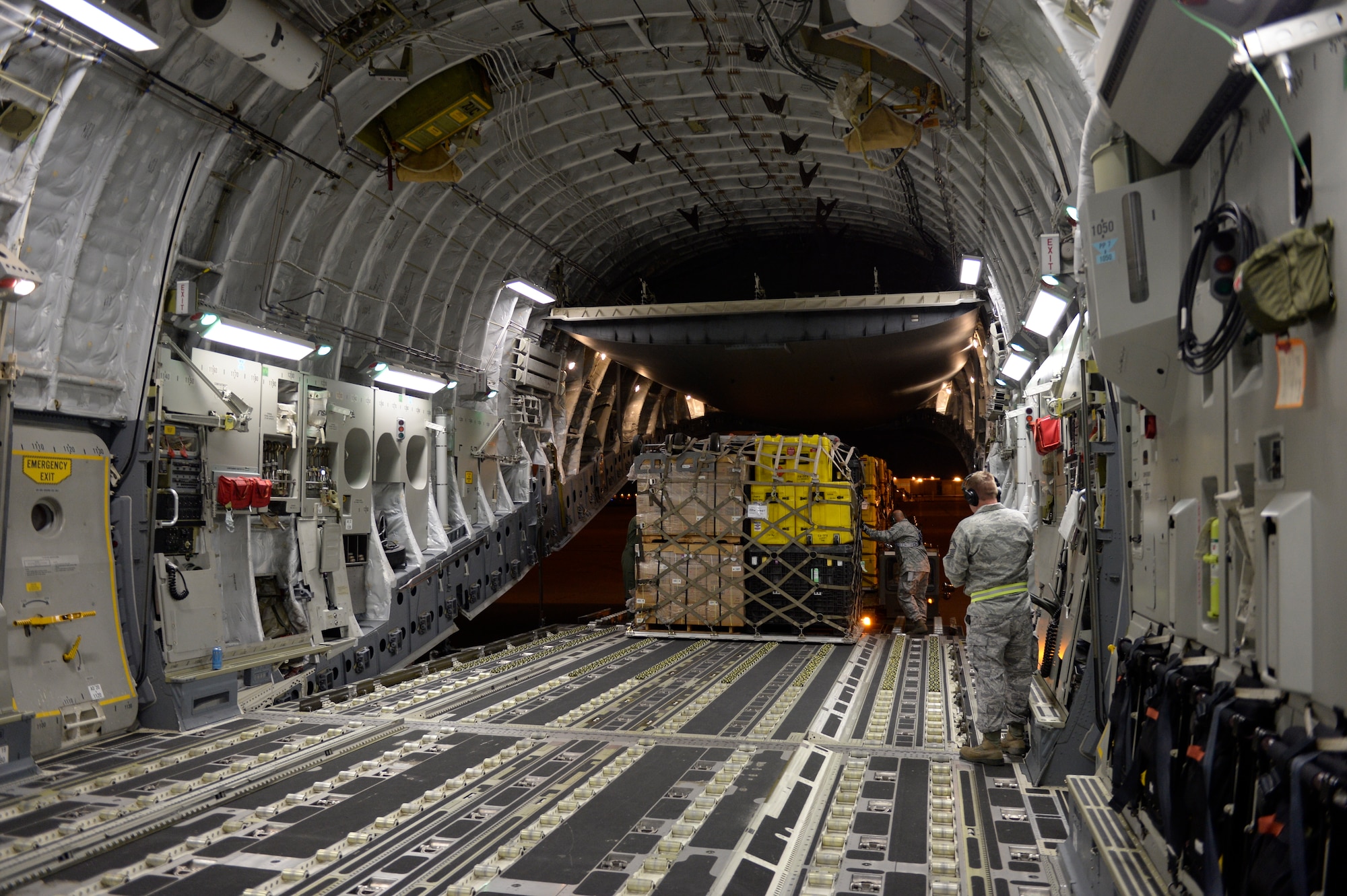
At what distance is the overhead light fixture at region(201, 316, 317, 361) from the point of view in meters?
9.10

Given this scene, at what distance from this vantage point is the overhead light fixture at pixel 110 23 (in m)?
5.68

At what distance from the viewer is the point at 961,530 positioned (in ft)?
21.2

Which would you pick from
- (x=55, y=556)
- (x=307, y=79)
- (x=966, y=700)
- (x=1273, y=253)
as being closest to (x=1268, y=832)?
(x=1273, y=253)

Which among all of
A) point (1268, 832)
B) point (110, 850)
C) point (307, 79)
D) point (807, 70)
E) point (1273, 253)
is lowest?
point (110, 850)

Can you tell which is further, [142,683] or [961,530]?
[142,683]

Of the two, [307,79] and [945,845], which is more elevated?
[307,79]

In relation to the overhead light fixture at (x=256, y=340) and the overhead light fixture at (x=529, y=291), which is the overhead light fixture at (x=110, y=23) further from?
the overhead light fixture at (x=529, y=291)

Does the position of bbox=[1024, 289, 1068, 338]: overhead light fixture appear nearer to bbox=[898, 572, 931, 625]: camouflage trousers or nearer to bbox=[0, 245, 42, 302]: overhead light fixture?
bbox=[898, 572, 931, 625]: camouflage trousers

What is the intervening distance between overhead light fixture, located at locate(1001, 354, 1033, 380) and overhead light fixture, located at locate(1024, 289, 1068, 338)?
2069 millimetres

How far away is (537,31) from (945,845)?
8687mm

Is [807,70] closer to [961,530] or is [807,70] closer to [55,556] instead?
[961,530]

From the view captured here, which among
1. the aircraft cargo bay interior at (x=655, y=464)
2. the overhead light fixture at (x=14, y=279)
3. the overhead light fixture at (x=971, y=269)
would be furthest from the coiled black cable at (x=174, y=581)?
the overhead light fixture at (x=971, y=269)

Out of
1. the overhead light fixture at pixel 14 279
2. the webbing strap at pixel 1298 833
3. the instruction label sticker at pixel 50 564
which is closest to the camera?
the webbing strap at pixel 1298 833

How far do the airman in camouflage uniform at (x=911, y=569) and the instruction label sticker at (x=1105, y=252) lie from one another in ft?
30.1
